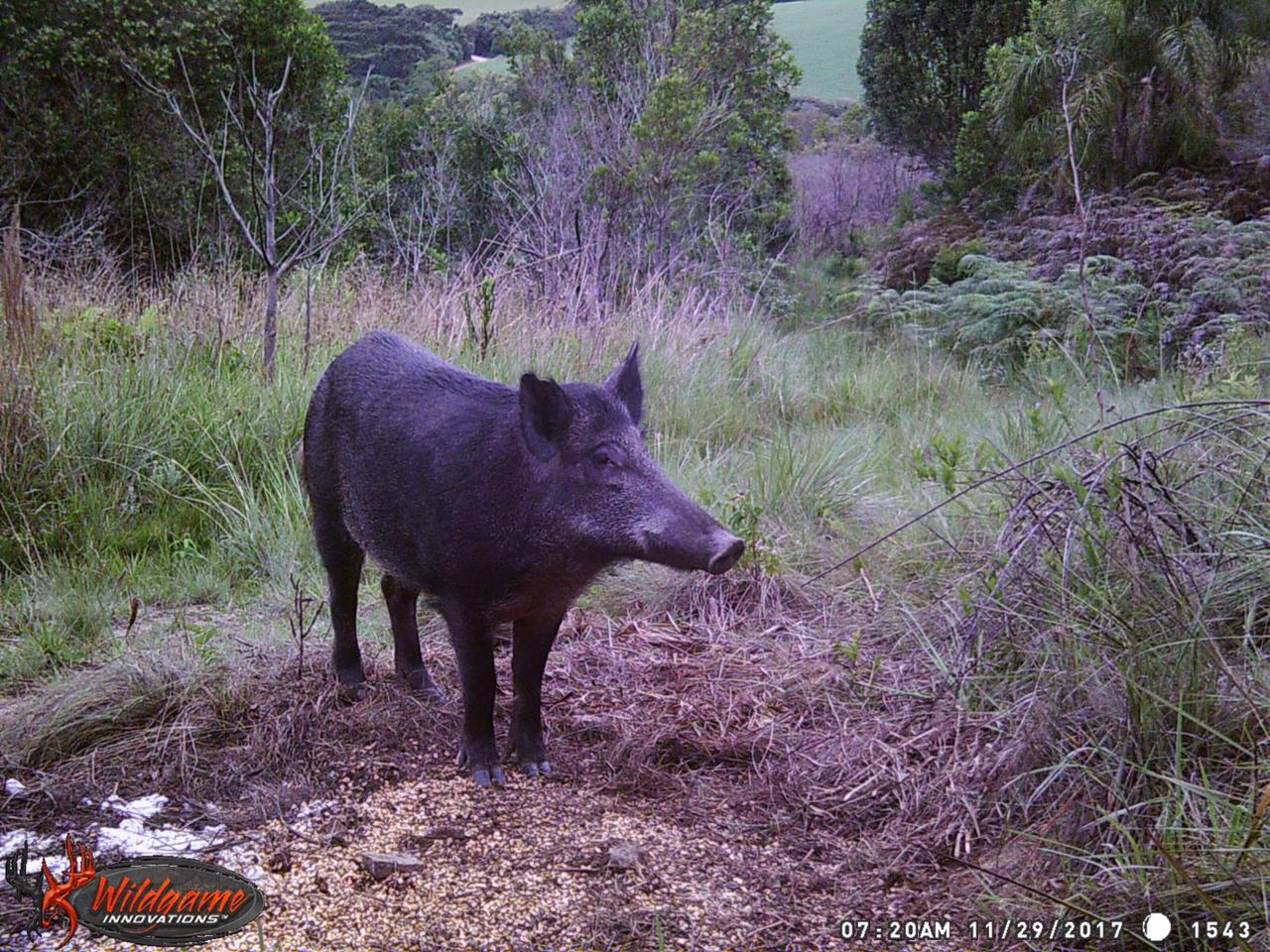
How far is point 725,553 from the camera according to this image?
2523 millimetres

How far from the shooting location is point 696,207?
1173cm

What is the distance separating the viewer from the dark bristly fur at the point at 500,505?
A: 2.81m

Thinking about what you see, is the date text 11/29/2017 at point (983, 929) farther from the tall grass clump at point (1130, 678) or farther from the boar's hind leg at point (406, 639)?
the boar's hind leg at point (406, 639)

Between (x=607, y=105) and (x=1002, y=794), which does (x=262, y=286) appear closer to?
(x=607, y=105)

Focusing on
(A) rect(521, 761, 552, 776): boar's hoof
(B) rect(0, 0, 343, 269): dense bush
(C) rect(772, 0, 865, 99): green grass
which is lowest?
(A) rect(521, 761, 552, 776): boar's hoof

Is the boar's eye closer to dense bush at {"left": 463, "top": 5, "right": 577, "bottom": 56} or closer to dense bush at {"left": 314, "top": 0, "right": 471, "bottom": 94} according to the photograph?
dense bush at {"left": 314, "top": 0, "right": 471, "bottom": 94}

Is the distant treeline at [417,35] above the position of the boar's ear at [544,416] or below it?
above

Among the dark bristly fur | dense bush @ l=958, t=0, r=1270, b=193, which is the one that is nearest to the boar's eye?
the dark bristly fur

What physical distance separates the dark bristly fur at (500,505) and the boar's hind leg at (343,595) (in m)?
0.02

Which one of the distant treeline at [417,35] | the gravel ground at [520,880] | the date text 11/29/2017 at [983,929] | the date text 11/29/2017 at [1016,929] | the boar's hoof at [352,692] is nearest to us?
the date text 11/29/2017 at [1016,929]

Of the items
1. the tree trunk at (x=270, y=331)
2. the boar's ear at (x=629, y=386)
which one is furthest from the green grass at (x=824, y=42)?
the boar's ear at (x=629, y=386)

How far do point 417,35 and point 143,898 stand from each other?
50.8 feet

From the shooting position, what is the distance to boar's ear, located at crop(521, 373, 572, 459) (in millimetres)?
2822

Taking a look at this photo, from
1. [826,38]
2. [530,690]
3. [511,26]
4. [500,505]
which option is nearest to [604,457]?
[500,505]
